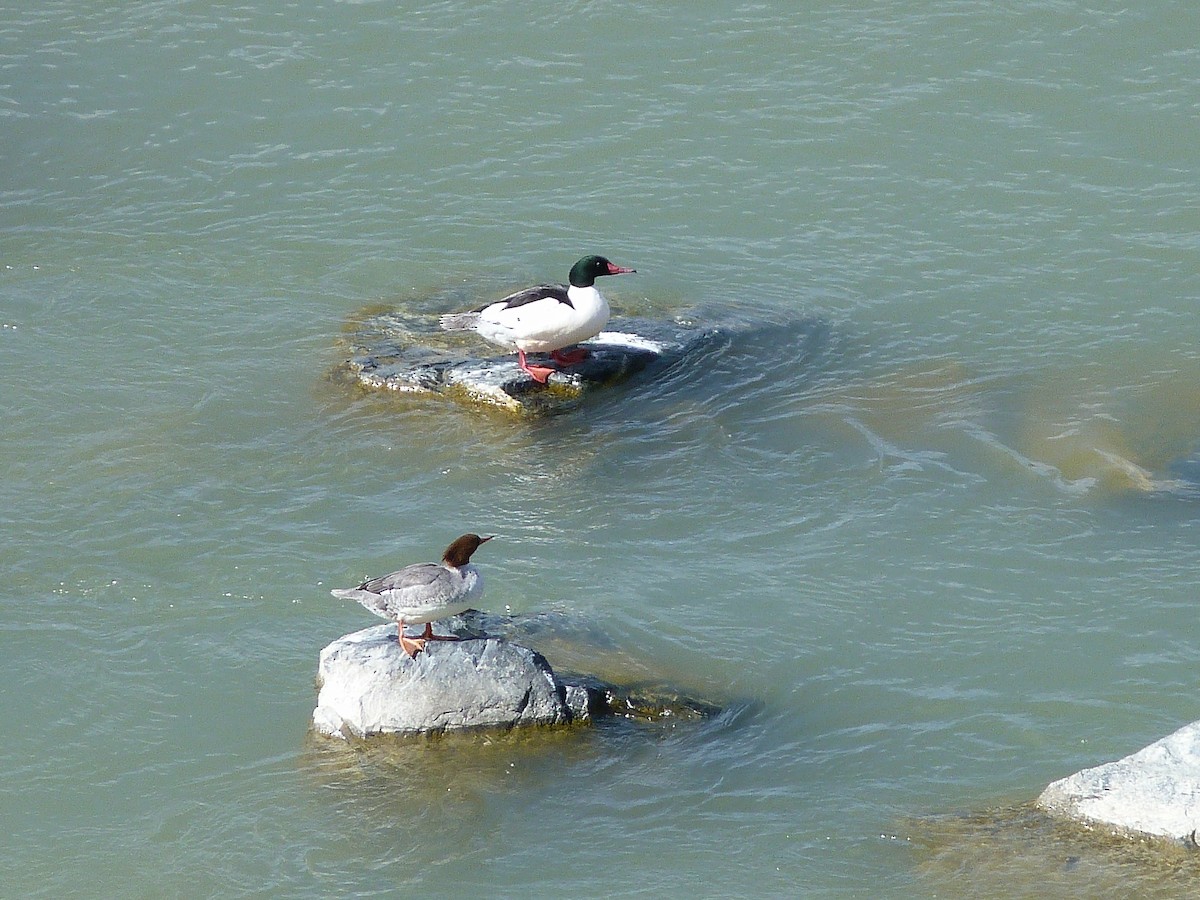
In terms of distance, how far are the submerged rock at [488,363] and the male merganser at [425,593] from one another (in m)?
3.81

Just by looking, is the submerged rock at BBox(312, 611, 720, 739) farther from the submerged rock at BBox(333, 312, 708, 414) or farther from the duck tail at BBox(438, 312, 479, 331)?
the duck tail at BBox(438, 312, 479, 331)

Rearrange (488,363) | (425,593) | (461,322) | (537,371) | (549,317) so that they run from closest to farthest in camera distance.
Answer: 1. (425,593)
2. (549,317)
3. (537,371)
4. (488,363)
5. (461,322)

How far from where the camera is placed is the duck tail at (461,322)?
1223 centimetres

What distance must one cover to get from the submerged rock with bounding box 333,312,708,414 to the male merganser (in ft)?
12.5

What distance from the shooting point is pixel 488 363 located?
12.1m

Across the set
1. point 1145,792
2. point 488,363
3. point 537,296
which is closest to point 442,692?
point 1145,792

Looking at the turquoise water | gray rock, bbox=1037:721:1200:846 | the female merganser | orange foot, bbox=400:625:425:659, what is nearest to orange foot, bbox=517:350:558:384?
the female merganser

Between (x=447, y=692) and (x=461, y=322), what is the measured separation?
199 inches

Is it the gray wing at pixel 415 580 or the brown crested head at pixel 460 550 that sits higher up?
the brown crested head at pixel 460 550

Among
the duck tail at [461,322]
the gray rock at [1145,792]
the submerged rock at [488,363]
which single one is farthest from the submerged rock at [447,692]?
the duck tail at [461,322]

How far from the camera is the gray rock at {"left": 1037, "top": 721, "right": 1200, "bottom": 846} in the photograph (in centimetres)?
683

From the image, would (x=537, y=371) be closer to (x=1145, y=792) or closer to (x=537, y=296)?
(x=537, y=296)

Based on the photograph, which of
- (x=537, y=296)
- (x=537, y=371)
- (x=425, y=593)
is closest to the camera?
(x=425, y=593)

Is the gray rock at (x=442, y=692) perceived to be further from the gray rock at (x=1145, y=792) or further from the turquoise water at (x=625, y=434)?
the gray rock at (x=1145, y=792)
